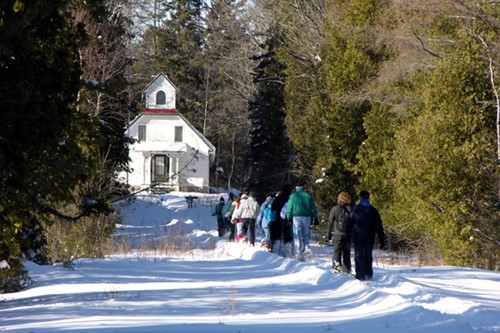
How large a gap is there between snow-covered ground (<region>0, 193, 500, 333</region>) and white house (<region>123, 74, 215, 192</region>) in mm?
48067

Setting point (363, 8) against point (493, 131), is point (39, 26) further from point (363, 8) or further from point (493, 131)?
point (363, 8)

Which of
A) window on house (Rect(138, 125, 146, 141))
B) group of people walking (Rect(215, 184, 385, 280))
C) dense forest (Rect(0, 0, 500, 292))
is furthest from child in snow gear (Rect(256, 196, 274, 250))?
window on house (Rect(138, 125, 146, 141))

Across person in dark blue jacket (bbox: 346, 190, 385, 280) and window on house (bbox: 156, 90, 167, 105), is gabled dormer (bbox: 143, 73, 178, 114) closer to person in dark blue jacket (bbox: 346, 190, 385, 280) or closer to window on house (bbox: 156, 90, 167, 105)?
window on house (bbox: 156, 90, 167, 105)

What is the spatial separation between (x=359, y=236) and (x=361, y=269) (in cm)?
64

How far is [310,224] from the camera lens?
2094cm

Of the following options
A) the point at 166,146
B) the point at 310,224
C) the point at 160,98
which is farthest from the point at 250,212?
the point at 160,98

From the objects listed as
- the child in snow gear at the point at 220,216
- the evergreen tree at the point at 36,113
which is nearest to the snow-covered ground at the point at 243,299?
the evergreen tree at the point at 36,113

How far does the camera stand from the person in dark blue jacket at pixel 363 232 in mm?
16688

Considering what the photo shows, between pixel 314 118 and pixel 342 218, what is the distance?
2660 cm

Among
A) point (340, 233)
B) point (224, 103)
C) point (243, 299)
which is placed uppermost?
point (224, 103)

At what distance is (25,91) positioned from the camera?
37.0 feet

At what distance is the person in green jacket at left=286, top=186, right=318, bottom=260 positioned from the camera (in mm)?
20281

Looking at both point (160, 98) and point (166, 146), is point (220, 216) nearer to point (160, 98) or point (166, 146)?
point (166, 146)

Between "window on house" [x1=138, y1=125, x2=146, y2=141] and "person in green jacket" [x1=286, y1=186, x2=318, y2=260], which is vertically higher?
"window on house" [x1=138, y1=125, x2=146, y2=141]
